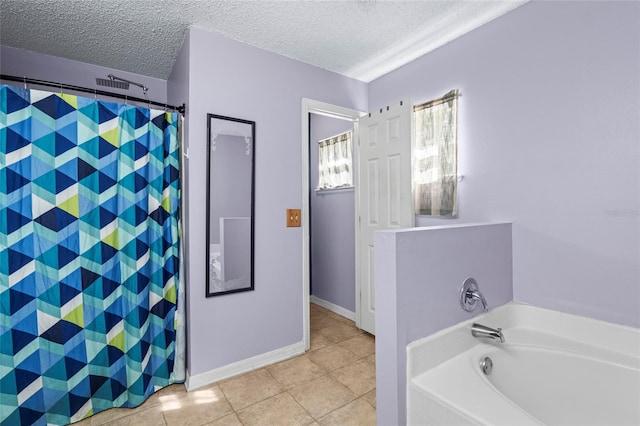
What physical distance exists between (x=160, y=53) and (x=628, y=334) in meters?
3.50

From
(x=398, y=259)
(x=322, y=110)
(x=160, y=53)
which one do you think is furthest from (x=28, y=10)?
(x=398, y=259)

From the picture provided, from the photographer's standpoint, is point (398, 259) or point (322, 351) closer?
point (398, 259)

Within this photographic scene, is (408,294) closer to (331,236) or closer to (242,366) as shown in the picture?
(242,366)

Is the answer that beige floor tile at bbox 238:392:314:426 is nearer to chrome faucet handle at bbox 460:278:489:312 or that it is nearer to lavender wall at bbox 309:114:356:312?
chrome faucet handle at bbox 460:278:489:312

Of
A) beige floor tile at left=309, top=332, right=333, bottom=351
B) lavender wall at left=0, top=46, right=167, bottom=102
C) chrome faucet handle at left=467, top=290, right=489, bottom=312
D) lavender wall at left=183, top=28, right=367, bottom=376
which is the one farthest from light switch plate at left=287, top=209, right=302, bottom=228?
lavender wall at left=0, top=46, right=167, bottom=102

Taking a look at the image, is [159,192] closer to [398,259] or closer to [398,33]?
[398,259]

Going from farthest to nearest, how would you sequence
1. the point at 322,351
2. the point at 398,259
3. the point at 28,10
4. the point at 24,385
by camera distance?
the point at 322,351, the point at 28,10, the point at 24,385, the point at 398,259

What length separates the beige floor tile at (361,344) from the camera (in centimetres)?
254

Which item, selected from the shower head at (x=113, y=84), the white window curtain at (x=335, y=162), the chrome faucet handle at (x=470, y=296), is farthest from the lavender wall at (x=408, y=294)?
the shower head at (x=113, y=84)

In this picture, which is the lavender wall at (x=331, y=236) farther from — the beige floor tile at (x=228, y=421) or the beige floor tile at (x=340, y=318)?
the beige floor tile at (x=228, y=421)

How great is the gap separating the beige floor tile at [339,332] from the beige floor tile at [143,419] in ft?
4.75

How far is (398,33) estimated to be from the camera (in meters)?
2.21

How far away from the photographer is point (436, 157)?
233 cm

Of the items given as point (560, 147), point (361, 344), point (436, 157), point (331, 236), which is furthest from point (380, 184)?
point (361, 344)
